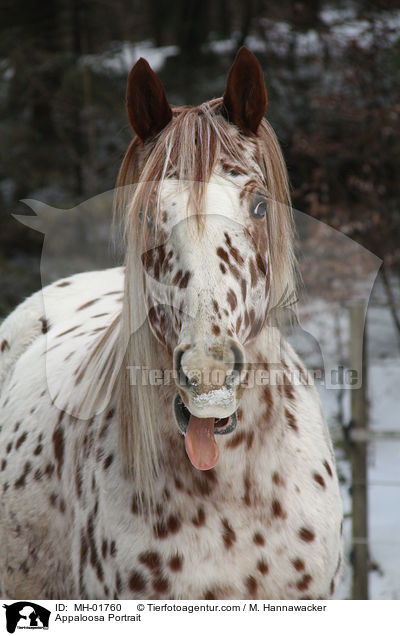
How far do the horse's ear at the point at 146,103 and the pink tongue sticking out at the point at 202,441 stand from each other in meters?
0.68

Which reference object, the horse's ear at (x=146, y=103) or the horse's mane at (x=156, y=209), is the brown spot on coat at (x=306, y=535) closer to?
the horse's mane at (x=156, y=209)

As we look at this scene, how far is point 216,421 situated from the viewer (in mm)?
1217

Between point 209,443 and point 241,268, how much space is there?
1.18ft

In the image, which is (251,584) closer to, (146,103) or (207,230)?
(207,230)

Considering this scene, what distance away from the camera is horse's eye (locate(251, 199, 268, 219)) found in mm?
1271

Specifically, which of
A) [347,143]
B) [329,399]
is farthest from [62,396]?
[347,143]

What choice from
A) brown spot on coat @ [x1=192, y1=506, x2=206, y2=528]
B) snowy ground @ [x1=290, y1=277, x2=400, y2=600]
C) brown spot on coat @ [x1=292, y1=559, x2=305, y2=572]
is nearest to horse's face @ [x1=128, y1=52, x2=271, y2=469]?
brown spot on coat @ [x1=192, y1=506, x2=206, y2=528]

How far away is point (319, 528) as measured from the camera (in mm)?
1535

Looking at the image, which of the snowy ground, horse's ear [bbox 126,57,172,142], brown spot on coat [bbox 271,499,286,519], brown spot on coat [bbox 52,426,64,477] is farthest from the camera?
the snowy ground

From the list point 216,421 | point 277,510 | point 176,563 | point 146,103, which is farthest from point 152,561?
point 146,103
